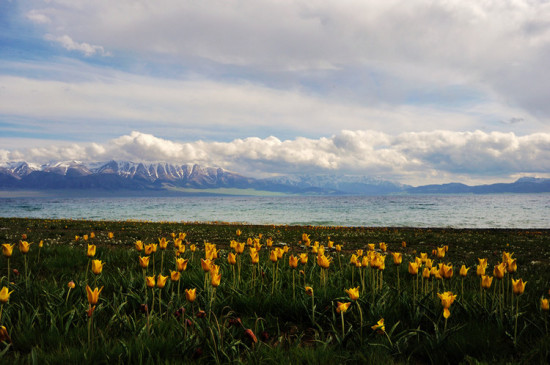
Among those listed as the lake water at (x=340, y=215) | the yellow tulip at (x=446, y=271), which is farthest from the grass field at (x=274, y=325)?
the lake water at (x=340, y=215)

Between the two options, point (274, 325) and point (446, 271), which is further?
point (274, 325)

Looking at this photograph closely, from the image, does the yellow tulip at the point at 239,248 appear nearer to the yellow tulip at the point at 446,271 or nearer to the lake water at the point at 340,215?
the yellow tulip at the point at 446,271

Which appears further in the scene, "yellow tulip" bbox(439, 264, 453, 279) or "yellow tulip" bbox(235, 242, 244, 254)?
"yellow tulip" bbox(235, 242, 244, 254)

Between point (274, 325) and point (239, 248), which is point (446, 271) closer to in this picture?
point (274, 325)

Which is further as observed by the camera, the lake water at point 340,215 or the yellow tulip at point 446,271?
the lake water at point 340,215

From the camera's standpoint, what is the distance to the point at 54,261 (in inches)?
281

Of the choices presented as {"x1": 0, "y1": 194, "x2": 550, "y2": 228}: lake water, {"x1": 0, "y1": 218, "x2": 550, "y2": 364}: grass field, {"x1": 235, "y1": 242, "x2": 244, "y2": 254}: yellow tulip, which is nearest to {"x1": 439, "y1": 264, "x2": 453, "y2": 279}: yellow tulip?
{"x1": 0, "y1": 218, "x2": 550, "y2": 364}: grass field

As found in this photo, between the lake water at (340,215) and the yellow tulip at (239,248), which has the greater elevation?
the yellow tulip at (239,248)

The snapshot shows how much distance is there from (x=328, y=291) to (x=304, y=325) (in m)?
0.73

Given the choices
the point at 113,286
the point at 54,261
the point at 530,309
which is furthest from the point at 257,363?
the point at 54,261

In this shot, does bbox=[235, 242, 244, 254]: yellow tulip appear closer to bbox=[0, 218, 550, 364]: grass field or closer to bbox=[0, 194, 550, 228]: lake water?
bbox=[0, 218, 550, 364]: grass field

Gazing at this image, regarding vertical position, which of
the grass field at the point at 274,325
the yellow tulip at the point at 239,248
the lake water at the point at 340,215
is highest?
the yellow tulip at the point at 239,248

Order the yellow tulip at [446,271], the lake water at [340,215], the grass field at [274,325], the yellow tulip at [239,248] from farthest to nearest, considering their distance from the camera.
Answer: the lake water at [340,215] < the yellow tulip at [239,248] < the yellow tulip at [446,271] < the grass field at [274,325]

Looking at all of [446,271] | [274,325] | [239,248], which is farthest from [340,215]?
[274,325]
